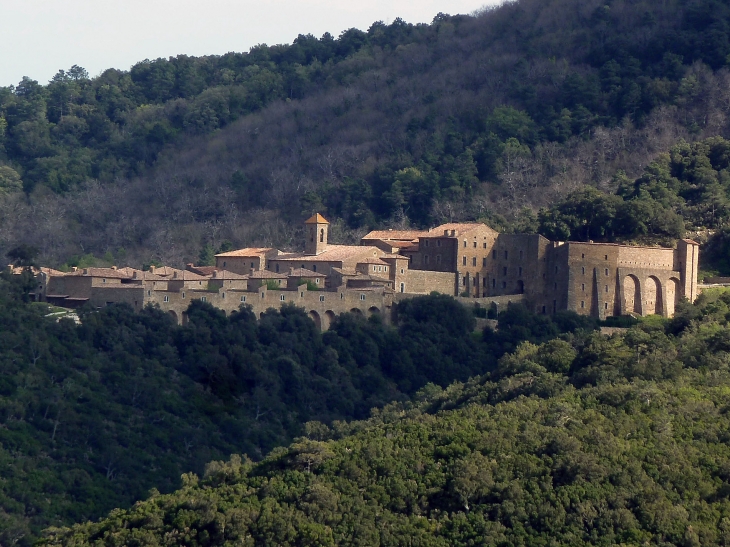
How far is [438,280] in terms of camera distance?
189 ft

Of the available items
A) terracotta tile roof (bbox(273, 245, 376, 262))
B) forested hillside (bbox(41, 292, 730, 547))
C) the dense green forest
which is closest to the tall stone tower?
terracotta tile roof (bbox(273, 245, 376, 262))

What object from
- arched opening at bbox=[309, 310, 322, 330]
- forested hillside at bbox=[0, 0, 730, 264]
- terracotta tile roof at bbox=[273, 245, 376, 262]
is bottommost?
arched opening at bbox=[309, 310, 322, 330]

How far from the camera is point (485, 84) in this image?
86.8 meters

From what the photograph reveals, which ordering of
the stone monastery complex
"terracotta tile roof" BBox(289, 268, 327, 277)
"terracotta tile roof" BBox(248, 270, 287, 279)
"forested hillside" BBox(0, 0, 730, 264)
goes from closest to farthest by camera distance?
the stone monastery complex, "terracotta tile roof" BBox(248, 270, 287, 279), "terracotta tile roof" BBox(289, 268, 327, 277), "forested hillside" BBox(0, 0, 730, 264)

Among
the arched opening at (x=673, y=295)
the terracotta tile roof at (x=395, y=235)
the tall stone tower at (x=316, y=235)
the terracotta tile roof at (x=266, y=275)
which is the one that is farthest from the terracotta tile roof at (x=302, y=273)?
the arched opening at (x=673, y=295)

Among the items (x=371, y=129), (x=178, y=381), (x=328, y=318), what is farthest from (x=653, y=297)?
(x=371, y=129)

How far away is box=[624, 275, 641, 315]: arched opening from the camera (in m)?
55.3

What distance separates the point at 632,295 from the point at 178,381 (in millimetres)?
14708

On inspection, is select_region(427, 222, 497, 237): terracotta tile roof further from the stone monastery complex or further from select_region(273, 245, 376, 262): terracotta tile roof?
select_region(273, 245, 376, 262): terracotta tile roof

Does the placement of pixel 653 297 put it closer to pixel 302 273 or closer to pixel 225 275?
pixel 302 273

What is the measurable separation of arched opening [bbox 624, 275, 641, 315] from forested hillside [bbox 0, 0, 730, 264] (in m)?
2.88

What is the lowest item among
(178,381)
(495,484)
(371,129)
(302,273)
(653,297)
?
(495,484)

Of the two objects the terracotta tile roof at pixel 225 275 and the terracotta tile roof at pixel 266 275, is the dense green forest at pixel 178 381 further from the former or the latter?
the terracotta tile roof at pixel 225 275

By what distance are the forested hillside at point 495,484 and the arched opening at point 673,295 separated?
45.4 ft
